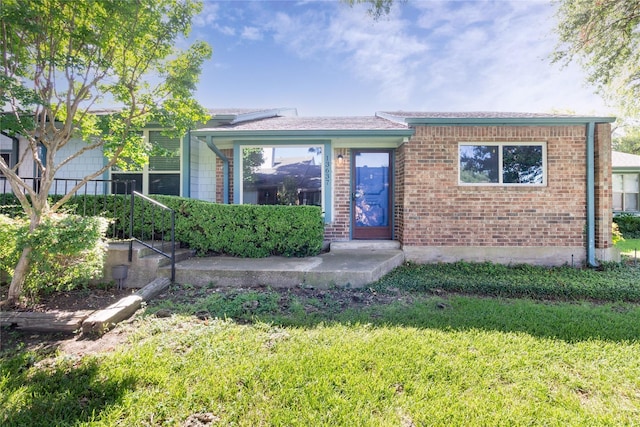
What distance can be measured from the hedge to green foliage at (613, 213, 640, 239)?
558 inches

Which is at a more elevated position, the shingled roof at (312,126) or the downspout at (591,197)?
the shingled roof at (312,126)

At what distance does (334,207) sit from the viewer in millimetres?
7172

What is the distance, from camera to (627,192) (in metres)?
14.4

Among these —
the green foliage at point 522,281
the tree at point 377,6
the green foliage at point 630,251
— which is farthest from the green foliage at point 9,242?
the green foliage at point 630,251

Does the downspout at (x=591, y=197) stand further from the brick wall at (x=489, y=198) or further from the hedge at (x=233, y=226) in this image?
the hedge at (x=233, y=226)

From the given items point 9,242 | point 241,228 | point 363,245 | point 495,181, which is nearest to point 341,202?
point 363,245

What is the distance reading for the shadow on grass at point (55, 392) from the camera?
188 cm

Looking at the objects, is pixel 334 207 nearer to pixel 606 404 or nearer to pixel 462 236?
pixel 462 236

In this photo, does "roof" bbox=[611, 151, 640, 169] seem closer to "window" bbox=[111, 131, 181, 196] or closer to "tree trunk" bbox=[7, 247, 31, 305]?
"window" bbox=[111, 131, 181, 196]

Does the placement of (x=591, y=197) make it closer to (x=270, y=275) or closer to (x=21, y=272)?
(x=270, y=275)

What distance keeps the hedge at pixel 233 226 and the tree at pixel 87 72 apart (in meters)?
1.52

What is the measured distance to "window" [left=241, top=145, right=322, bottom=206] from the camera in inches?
278

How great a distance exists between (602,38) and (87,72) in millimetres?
12241

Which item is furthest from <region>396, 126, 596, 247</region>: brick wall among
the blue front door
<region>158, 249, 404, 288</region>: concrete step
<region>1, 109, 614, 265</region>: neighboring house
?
<region>158, 249, 404, 288</region>: concrete step
